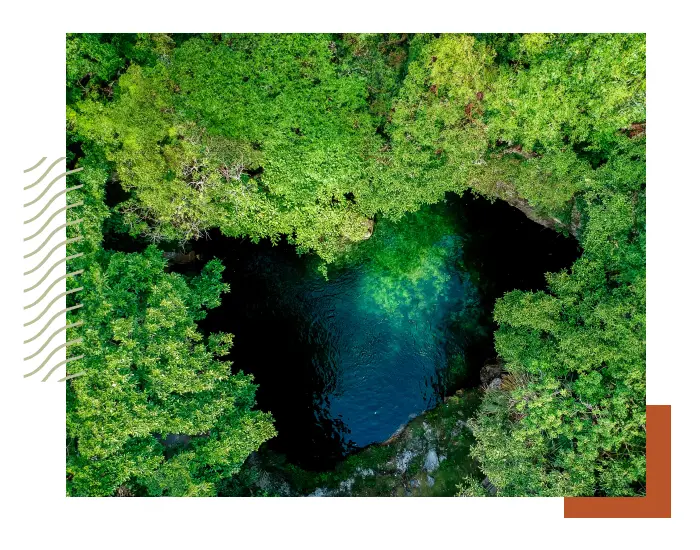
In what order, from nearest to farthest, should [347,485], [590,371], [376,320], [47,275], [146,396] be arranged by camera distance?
[47,275] → [146,396] → [590,371] → [347,485] → [376,320]

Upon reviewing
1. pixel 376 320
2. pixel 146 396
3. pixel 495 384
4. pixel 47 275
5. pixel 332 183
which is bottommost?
pixel 495 384

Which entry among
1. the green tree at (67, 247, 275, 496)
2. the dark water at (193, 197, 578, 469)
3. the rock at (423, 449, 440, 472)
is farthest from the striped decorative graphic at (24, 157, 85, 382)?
the rock at (423, 449, 440, 472)

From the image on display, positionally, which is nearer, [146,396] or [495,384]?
[146,396]

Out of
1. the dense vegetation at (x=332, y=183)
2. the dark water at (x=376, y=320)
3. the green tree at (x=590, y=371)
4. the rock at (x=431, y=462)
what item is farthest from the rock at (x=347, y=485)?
the green tree at (x=590, y=371)

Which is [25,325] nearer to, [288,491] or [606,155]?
[288,491]

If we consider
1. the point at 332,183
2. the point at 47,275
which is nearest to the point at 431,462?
the point at 332,183

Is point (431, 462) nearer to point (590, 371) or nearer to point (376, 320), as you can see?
point (376, 320)

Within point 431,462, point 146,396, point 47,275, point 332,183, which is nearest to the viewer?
point 47,275

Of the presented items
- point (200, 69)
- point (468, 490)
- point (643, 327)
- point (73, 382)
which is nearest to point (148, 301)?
point (73, 382)
